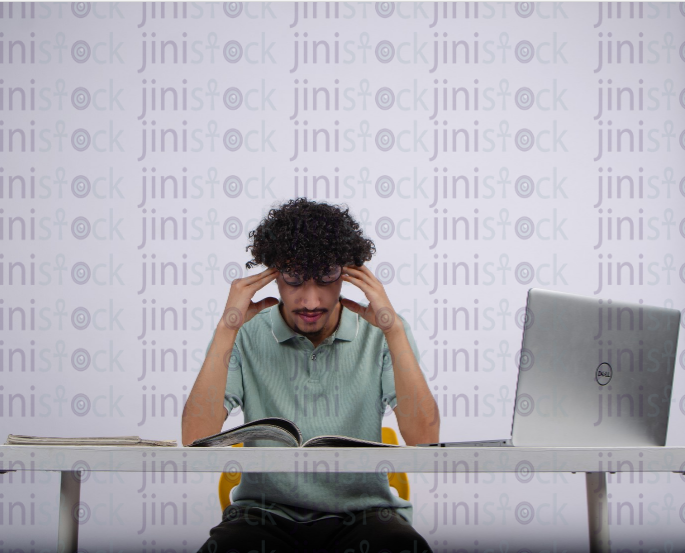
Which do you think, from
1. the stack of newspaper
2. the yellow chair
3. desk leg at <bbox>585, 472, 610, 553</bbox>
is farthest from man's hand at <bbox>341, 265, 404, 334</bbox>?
the stack of newspaper

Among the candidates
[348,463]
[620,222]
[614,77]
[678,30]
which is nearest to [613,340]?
[348,463]

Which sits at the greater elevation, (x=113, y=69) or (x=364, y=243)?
(x=113, y=69)

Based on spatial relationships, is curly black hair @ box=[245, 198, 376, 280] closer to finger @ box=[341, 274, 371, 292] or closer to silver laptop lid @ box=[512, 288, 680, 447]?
finger @ box=[341, 274, 371, 292]

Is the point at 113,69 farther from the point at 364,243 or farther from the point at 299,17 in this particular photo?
the point at 364,243

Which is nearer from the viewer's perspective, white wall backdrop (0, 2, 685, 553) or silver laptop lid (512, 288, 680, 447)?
silver laptop lid (512, 288, 680, 447)

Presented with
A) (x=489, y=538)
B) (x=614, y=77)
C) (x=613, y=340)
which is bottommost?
(x=489, y=538)

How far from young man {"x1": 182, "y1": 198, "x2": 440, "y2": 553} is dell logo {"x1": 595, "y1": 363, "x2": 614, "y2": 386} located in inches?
18.0

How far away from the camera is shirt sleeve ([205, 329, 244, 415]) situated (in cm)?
150

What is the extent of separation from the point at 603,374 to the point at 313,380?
0.75 metres

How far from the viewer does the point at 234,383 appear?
1.52 m

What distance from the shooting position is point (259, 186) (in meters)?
2.37

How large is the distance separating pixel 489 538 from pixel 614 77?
74.6 inches

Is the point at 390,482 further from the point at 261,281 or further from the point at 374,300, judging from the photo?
the point at 261,281

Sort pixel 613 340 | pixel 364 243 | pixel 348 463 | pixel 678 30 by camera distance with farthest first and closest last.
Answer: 1. pixel 678 30
2. pixel 364 243
3. pixel 613 340
4. pixel 348 463
